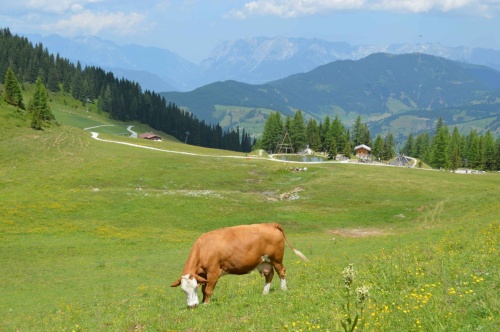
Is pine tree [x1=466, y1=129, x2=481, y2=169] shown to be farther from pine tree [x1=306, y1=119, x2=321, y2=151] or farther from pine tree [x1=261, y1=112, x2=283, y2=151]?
pine tree [x1=261, y1=112, x2=283, y2=151]

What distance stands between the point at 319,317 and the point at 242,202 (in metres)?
44.9

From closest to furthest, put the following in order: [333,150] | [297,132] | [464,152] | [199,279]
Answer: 1. [199,279]
2. [333,150]
3. [297,132]
4. [464,152]

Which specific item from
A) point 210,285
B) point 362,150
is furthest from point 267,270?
point 362,150

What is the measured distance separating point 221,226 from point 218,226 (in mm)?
400

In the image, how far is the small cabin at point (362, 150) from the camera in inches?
6004

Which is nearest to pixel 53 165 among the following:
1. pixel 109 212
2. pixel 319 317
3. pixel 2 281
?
pixel 109 212

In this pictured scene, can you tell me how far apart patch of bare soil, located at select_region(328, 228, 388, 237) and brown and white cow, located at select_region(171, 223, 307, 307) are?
2975 cm

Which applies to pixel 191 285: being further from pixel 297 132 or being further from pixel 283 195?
pixel 297 132

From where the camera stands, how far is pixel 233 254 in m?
16.2

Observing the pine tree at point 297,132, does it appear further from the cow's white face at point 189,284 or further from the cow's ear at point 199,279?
the cow's white face at point 189,284

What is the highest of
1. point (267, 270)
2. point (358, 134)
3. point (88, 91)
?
point (88, 91)

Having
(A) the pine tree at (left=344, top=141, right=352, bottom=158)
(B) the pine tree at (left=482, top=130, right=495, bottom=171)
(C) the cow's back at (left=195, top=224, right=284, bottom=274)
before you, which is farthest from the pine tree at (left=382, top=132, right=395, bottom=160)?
(C) the cow's back at (left=195, top=224, right=284, bottom=274)

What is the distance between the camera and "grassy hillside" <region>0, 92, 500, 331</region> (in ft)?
42.7

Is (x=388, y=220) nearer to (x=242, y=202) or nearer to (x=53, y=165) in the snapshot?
(x=242, y=202)
